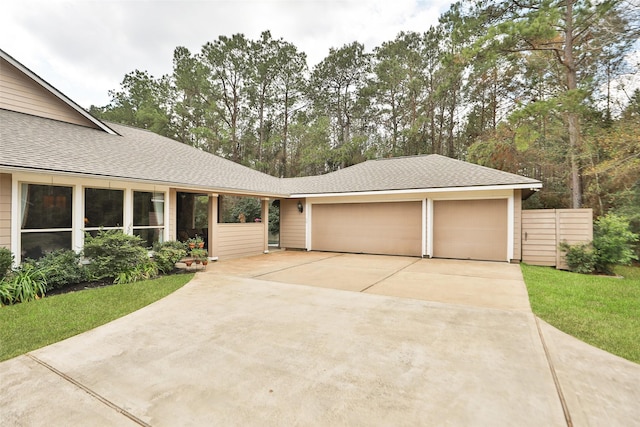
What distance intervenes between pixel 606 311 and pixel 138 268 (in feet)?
28.7

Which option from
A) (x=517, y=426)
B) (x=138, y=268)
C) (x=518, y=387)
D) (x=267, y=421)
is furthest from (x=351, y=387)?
(x=138, y=268)

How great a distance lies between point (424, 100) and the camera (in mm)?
19656

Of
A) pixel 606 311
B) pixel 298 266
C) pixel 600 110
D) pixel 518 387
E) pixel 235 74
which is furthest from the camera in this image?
pixel 235 74

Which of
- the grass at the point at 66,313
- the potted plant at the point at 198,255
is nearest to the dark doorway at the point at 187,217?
the potted plant at the point at 198,255

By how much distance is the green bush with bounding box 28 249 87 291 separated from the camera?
5.51 meters

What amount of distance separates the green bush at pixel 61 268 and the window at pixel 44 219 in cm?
25

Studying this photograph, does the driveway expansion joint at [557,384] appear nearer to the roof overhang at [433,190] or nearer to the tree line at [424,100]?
the roof overhang at [433,190]

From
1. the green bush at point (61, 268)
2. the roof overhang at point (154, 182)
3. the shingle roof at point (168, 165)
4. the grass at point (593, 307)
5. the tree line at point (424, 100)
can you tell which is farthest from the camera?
the tree line at point (424, 100)

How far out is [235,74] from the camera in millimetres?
20828

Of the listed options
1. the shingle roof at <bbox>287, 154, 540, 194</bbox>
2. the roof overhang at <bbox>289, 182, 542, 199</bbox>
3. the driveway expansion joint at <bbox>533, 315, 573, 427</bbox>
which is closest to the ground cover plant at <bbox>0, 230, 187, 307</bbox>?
the roof overhang at <bbox>289, 182, 542, 199</bbox>

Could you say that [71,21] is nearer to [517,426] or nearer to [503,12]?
[517,426]

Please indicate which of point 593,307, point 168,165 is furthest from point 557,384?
point 168,165

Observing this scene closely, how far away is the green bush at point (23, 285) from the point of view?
480 cm

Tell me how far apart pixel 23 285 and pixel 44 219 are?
1693 millimetres
